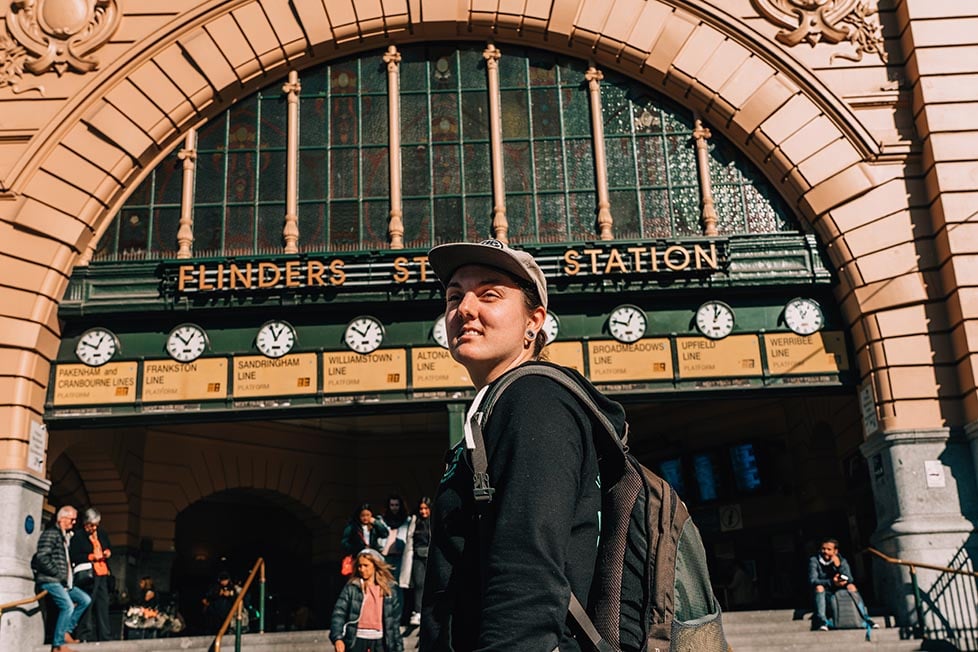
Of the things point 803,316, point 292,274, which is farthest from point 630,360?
point 292,274

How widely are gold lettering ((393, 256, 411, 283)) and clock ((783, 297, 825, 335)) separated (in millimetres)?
6820

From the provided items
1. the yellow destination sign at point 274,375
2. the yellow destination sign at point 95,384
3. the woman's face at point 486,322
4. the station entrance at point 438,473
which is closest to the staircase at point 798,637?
the station entrance at point 438,473

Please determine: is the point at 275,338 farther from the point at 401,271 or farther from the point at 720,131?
the point at 720,131

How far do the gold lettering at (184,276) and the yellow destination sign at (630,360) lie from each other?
7228mm

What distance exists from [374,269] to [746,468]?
39.6ft

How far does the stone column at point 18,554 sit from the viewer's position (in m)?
16.1

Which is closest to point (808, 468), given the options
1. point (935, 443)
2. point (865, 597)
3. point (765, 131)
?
point (865, 597)

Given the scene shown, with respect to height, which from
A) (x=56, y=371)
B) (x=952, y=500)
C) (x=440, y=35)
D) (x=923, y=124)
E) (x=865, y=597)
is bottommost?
(x=865, y=597)

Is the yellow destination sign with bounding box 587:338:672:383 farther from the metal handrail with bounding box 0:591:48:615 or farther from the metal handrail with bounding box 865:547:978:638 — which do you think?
the metal handrail with bounding box 0:591:48:615

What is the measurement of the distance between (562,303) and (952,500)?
7.22m

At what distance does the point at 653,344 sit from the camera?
1853 cm

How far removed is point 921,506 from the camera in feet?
54.7

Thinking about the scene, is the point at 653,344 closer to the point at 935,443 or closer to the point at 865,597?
the point at 935,443

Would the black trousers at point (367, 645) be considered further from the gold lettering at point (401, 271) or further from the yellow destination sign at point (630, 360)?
the gold lettering at point (401, 271)
